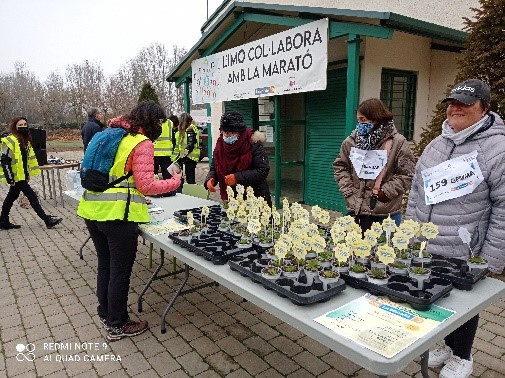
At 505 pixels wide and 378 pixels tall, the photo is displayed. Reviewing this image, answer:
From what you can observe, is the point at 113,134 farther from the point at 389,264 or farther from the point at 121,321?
the point at 389,264

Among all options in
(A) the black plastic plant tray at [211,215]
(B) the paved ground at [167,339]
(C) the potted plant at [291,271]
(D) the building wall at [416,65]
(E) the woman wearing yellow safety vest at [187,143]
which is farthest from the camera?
(E) the woman wearing yellow safety vest at [187,143]

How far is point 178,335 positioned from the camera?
295 centimetres

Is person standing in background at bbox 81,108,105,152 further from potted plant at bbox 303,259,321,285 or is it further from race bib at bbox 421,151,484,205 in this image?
race bib at bbox 421,151,484,205

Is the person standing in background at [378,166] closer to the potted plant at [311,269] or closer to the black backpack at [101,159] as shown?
the potted plant at [311,269]

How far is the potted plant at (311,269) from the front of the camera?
1.78 metres

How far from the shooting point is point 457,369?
218 cm

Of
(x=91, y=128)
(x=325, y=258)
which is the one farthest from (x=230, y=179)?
(x=91, y=128)

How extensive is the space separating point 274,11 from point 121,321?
5137 mm

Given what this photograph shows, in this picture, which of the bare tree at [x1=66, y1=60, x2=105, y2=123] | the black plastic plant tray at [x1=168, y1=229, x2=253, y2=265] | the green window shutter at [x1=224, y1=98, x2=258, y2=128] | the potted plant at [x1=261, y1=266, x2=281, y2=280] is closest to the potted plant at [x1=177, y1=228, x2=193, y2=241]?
the black plastic plant tray at [x1=168, y1=229, x2=253, y2=265]

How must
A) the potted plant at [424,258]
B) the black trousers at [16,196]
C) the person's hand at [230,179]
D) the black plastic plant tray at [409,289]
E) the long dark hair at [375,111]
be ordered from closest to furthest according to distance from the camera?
the black plastic plant tray at [409,289]
the potted plant at [424,258]
the long dark hair at [375,111]
the person's hand at [230,179]
the black trousers at [16,196]

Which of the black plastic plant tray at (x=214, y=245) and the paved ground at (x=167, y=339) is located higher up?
the black plastic plant tray at (x=214, y=245)

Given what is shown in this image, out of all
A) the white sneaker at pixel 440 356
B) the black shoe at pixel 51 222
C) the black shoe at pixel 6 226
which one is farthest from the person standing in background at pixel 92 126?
the white sneaker at pixel 440 356

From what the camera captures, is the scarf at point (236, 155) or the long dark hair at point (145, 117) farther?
the scarf at point (236, 155)

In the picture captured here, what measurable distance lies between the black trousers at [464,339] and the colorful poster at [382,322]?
0.78 metres
